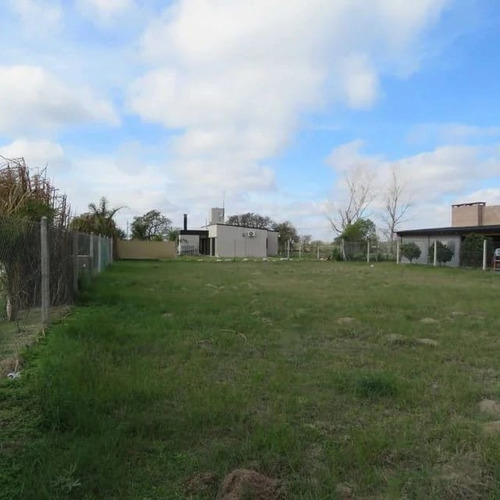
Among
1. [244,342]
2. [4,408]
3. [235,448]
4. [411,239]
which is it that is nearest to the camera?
[235,448]

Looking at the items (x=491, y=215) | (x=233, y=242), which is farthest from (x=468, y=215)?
(x=233, y=242)

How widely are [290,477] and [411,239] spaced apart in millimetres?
32191

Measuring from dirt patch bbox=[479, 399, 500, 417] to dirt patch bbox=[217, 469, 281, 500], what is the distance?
2.19m

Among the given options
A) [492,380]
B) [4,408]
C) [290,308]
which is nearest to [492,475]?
[492,380]

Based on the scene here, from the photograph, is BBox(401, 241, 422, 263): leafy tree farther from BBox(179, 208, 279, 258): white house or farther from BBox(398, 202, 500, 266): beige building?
BBox(179, 208, 279, 258): white house

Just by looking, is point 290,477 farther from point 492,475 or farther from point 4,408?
point 4,408

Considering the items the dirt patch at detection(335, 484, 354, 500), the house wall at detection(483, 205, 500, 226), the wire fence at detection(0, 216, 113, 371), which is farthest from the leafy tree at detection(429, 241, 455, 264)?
the dirt patch at detection(335, 484, 354, 500)

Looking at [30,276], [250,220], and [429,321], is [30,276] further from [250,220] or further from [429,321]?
[250,220]

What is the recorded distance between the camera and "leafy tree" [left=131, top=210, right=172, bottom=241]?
51.7 metres

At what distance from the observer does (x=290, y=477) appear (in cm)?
308

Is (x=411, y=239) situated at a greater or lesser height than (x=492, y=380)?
greater

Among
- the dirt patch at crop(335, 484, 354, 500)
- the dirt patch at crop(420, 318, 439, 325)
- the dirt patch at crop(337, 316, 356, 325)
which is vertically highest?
the dirt patch at crop(337, 316, 356, 325)

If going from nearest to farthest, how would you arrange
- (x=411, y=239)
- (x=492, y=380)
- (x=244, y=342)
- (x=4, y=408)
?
(x=4, y=408)
(x=492, y=380)
(x=244, y=342)
(x=411, y=239)

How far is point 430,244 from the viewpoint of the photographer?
30.5 metres
